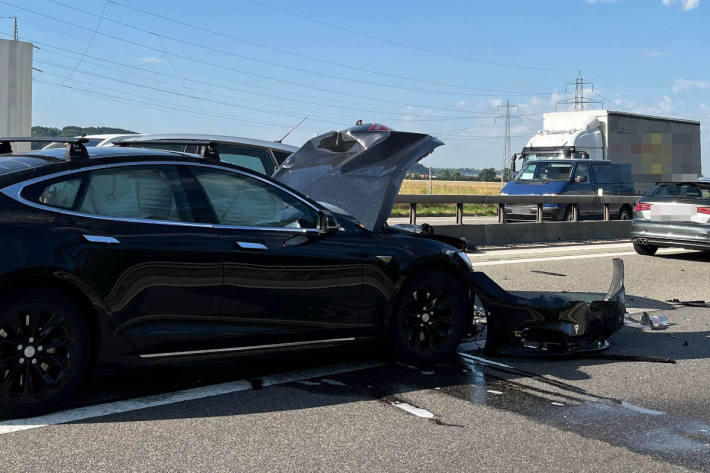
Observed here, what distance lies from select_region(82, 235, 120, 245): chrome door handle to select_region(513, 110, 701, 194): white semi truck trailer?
906 inches

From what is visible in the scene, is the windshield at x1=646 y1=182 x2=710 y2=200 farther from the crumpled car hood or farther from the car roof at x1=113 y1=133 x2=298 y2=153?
the crumpled car hood

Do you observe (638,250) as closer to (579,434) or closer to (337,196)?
(337,196)

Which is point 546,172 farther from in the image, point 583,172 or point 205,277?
point 205,277

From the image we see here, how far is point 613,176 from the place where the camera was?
927 inches

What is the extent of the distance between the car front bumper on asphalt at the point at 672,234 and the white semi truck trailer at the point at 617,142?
39.3ft

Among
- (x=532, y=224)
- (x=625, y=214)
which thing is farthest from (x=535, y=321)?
(x=625, y=214)

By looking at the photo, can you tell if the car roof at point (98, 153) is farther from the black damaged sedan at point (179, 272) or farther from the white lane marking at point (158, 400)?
the white lane marking at point (158, 400)


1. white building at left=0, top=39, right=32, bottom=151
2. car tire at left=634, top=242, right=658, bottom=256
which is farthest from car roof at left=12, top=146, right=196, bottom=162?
white building at left=0, top=39, right=32, bottom=151

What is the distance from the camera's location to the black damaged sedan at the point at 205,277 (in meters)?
4.63

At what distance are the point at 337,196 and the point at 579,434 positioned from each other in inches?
121

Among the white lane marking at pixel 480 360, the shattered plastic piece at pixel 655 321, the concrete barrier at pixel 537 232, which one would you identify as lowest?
the white lane marking at pixel 480 360

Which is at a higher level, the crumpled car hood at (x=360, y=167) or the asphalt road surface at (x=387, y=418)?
the crumpled car hood at (x=360, y=167)

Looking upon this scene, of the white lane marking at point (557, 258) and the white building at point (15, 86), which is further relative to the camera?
the white building at point (15, 86)

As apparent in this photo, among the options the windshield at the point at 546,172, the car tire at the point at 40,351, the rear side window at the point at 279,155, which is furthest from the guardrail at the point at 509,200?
the car tire at the point at 40,351
